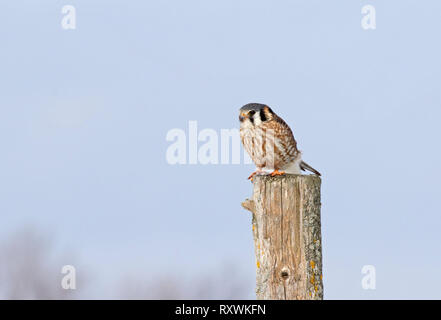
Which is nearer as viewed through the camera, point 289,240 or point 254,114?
point 289,240

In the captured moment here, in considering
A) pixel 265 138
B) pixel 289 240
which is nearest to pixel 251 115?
pixel 265 138

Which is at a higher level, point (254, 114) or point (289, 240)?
point (254, 114)

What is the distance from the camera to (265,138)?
796 cm

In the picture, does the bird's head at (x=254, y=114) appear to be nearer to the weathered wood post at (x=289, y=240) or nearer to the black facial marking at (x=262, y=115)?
the black facial marking at (x=262, y=115)

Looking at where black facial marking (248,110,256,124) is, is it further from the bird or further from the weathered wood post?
the weathered wood post

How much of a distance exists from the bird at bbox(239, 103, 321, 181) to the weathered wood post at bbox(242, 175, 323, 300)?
122cm

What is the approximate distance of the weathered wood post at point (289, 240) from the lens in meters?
6.39

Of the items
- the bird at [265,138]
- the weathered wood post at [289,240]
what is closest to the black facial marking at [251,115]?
the bird at [265,138]

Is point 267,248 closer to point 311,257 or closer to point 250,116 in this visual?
point 311,257

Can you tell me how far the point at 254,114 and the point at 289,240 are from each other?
208 centimetres

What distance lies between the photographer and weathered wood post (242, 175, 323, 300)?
6391mm

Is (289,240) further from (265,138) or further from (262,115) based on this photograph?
(262,115)
